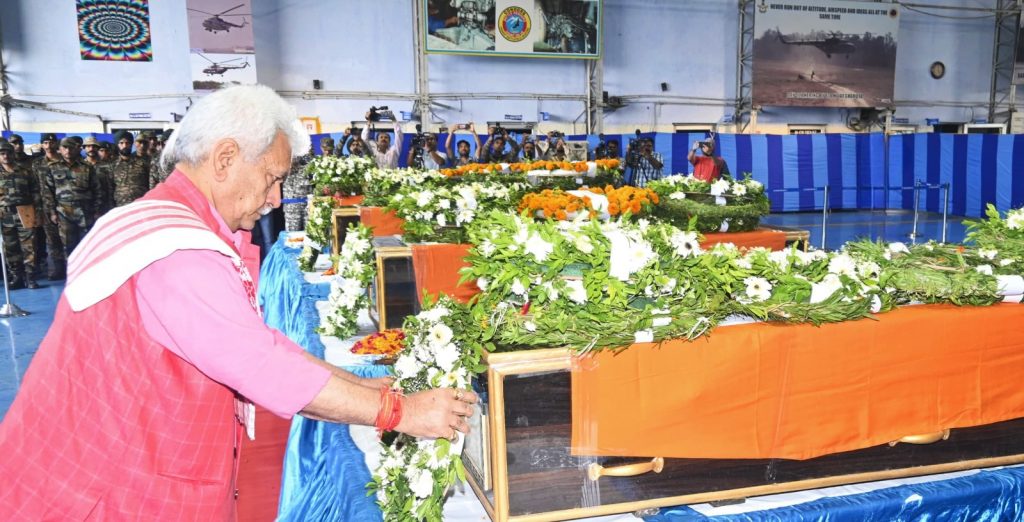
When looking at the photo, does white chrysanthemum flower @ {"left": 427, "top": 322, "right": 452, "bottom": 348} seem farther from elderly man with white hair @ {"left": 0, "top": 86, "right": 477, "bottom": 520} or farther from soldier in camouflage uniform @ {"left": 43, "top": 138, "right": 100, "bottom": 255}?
soldier in camouflage uniform @ {"left": 43, "top": 138, "right": 100, "bottom": 255}

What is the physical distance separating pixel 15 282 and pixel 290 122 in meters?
8.35

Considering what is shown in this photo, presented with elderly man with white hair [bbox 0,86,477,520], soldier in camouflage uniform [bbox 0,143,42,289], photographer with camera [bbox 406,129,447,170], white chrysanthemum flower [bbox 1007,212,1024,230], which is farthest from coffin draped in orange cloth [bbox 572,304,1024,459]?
soldier in camouflage uniform [bbox 0,143,42,289]

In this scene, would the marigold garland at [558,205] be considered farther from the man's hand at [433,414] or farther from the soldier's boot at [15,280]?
the soldier's boot at [15,280]

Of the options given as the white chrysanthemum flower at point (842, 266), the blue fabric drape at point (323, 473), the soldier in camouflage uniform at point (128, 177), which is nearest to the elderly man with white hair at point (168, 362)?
the blue fabric drape at point (323, 473)

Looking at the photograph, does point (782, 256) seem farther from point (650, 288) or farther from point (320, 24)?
point (320, 24)

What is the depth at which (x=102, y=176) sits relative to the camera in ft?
29.5

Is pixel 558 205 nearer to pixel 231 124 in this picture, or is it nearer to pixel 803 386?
pixel 803 386

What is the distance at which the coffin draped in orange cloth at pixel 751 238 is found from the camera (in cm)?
423

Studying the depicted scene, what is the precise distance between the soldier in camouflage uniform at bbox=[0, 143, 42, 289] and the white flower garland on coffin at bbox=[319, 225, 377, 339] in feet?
19.0

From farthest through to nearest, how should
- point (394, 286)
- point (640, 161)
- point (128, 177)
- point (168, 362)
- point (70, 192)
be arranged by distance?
point (640, 161) < point (128, 177) < point (70, 192) < point (394, 286) < point (168, 362)

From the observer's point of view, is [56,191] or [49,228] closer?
[56,191]

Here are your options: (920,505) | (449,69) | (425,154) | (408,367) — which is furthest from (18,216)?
(920,505)

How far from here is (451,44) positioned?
14.6m

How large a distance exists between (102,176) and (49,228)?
2.84 ft
